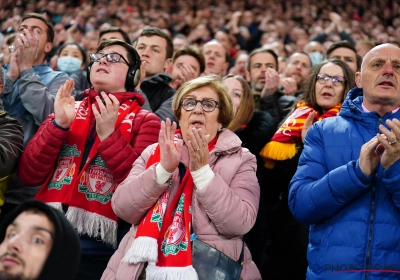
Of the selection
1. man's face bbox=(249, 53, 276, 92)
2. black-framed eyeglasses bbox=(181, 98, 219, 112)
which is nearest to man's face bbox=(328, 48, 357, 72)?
man's face bbox=(249, 53, 276, 92)

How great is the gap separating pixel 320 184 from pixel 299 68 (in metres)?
3.38

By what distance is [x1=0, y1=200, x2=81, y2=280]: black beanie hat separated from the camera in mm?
2229

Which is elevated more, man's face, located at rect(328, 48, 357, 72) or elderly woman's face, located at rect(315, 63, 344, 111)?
man's face, located at rect(328, 48, 357, 72)

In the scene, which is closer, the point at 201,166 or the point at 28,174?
the point at 201,166

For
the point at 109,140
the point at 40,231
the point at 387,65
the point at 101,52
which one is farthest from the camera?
the point at 101,52

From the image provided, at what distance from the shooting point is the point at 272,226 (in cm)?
407

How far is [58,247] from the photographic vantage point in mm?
2244

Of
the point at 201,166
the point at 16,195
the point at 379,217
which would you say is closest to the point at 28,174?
the point at 16,195

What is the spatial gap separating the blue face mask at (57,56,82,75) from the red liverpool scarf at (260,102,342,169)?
2508 millimetres

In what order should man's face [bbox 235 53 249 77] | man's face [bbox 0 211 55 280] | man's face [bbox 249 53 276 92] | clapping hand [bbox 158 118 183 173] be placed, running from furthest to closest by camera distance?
man's face [bbox 235 53 249 77], man's face [bbox 249 53 276 92], clapping hand [bbox 158 118 183 173], man's face [bbox 0 211 55 280]

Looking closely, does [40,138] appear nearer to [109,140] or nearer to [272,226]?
[109,140]

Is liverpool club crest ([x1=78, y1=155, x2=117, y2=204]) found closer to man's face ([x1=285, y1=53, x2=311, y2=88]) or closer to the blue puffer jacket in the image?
the blue puffer jacket

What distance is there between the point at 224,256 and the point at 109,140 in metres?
0.91

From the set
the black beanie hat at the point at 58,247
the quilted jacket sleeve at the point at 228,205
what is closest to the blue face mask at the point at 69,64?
the quilted jacket sleeve at the point at 228,205
